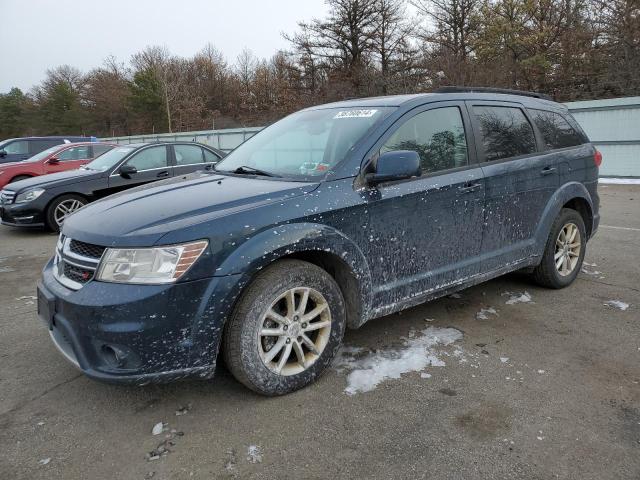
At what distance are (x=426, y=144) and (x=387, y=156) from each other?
0.60 metres

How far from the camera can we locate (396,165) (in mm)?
2936

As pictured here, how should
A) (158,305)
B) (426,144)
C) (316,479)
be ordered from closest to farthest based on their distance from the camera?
1. (316,479)
2. (158,305)
3. (426,144)

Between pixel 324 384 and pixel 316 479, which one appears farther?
pixel 324 384

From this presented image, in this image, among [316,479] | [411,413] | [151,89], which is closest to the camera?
[316,479]

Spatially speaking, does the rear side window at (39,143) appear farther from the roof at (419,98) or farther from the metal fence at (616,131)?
the metal fence at (616,131)

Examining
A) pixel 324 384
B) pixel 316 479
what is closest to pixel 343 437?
pixel 316 479

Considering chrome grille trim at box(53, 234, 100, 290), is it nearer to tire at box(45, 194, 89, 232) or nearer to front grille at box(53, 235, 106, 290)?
Answer: front grille at box(53, 235, 106, 290)

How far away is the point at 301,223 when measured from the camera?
8.97ft

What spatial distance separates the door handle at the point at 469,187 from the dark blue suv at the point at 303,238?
15 millimetres

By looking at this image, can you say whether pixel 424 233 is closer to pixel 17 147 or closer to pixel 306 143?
pixel 306 143

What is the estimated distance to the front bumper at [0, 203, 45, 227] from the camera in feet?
25.8

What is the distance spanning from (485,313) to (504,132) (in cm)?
146

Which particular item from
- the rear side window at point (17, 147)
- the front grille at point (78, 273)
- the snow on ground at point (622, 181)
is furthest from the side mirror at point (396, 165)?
the rear side window at point (17, 147)

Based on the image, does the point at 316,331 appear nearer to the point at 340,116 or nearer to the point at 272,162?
the point at 272,162
